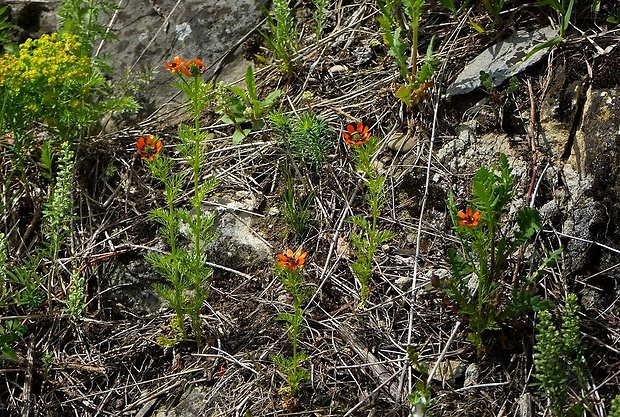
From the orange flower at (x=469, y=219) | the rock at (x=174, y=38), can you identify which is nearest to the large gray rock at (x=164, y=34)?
the rock at (x=174, y=38)

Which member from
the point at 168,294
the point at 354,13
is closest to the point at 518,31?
the point at 354,13

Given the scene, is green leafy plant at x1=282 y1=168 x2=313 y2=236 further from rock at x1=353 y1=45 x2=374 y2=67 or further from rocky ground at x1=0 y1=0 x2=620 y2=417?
rock at x1=353 y1=45 x2=374 y2=67

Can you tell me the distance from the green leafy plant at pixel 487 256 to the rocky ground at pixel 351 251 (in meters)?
0.12

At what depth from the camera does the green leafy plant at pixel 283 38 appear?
3857mm

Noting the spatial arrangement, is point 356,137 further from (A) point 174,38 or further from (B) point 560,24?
(A) point 174,38

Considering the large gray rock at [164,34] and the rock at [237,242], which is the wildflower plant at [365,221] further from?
the large gray rock at [164,34]

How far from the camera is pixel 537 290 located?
294 centimetres

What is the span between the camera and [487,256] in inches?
110

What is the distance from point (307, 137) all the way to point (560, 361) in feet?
4.91

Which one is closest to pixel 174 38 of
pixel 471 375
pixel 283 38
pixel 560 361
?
pixel 283 38

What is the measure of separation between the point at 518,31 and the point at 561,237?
1137 mm

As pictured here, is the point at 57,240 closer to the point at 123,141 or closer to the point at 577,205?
the point at 123,141

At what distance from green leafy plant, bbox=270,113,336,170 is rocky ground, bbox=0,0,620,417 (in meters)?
0.06

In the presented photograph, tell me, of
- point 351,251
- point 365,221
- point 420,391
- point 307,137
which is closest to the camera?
point 420,391
